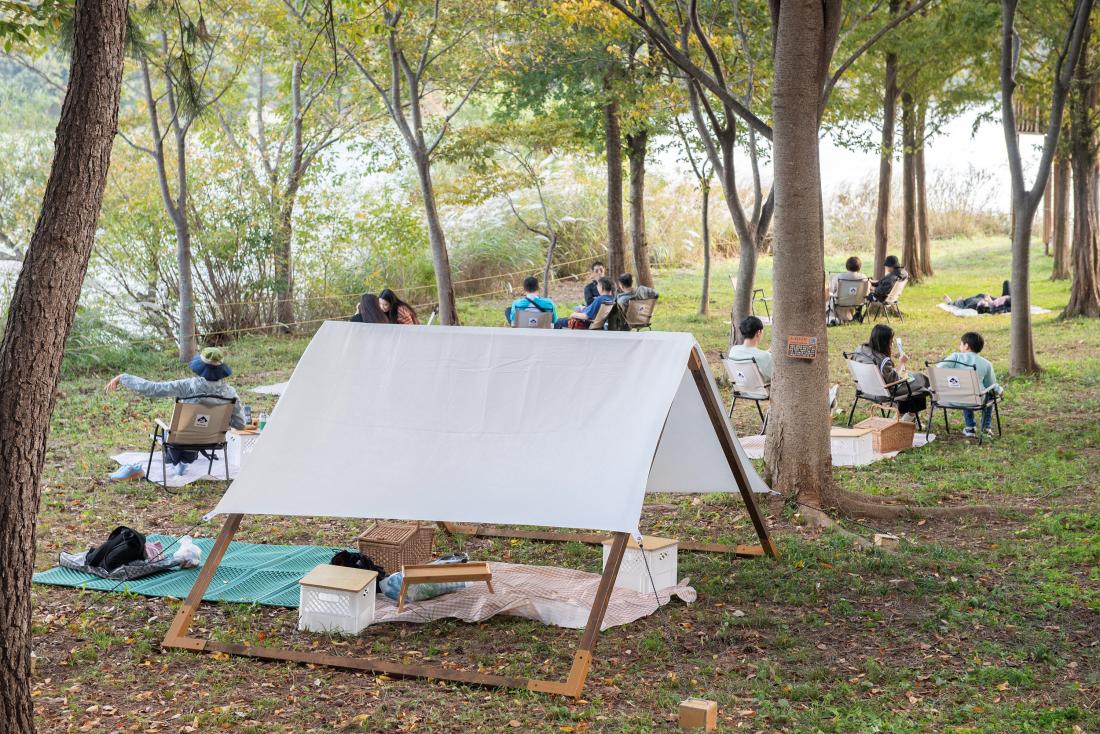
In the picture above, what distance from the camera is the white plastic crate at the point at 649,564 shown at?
5562mm

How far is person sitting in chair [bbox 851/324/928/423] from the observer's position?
369 inches

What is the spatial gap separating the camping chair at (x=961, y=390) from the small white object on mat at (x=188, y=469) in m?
5.97

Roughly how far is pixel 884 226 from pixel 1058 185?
344 centimetres

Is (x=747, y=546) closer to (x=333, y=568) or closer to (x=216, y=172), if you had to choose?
(x=333, y=568)

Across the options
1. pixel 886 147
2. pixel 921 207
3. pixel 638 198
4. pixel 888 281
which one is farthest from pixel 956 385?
pixel 921 207

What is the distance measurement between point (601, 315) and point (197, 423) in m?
6.15

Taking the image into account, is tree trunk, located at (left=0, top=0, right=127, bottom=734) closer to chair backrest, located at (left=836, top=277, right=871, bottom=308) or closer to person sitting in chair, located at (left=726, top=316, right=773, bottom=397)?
person sitting in chair, located at (left=726, top=316, right=773, bottom=397)

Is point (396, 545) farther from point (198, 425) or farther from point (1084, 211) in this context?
point (1084, 211)

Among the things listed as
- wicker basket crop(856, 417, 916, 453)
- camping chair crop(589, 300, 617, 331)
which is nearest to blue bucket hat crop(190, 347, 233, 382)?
wicker basket crop(856, 417, 916, 453)

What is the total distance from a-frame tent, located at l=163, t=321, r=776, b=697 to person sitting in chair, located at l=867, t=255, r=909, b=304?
11.6m

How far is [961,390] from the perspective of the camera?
29.6 feet

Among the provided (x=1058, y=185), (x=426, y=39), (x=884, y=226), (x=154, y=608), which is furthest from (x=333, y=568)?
(x=1058, y=185)

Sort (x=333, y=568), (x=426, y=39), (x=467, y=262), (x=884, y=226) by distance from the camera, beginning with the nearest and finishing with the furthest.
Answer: (x=333, y=568) < (x=426, y=39) < (x=884, y=226) < (x=467, y=262)

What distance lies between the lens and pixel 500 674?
4738 millimetres
